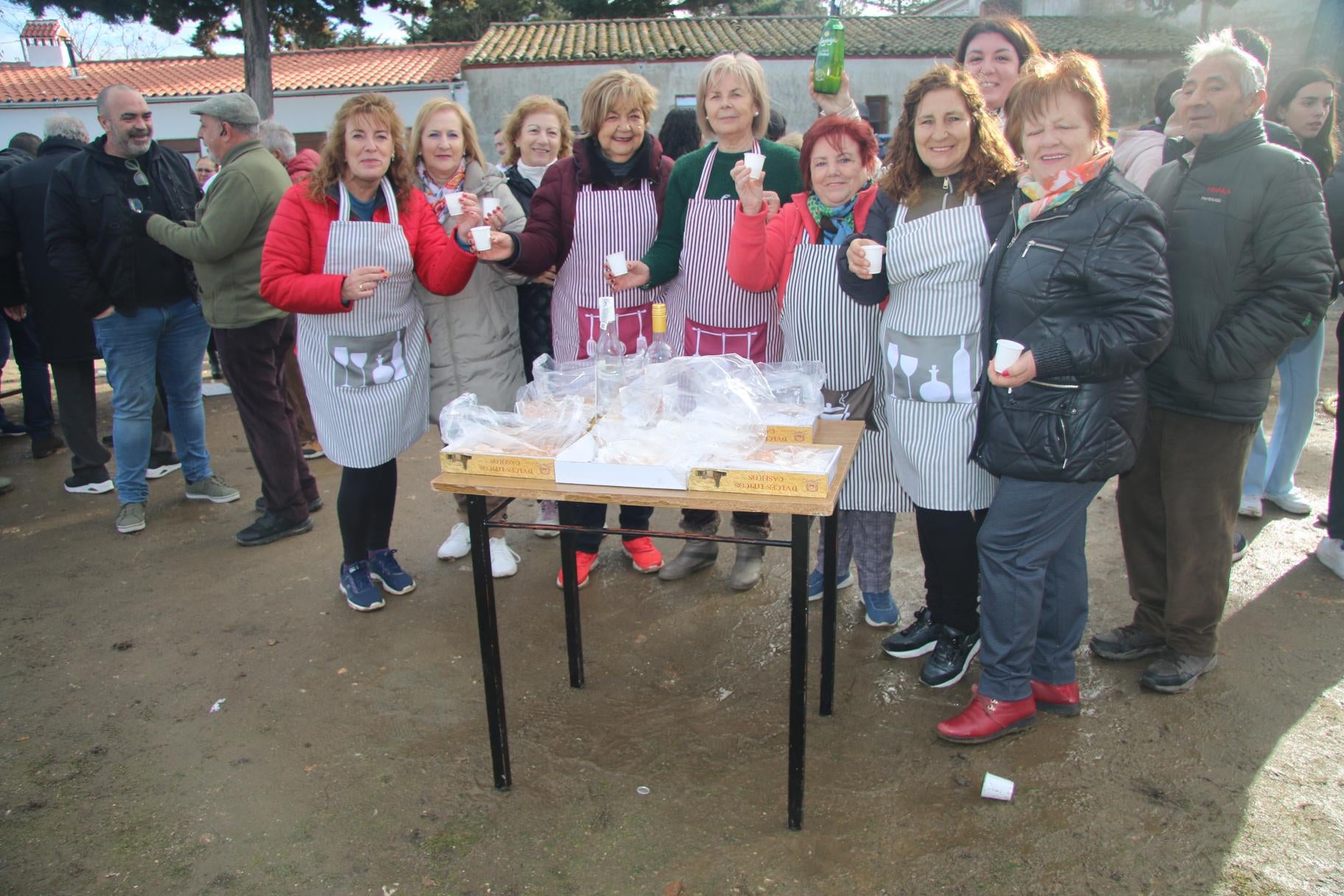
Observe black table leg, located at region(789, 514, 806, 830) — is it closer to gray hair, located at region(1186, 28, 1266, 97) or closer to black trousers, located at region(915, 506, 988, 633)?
black trousers, located at region(915, 506, 988, 633)

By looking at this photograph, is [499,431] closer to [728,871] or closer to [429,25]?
[728,871]

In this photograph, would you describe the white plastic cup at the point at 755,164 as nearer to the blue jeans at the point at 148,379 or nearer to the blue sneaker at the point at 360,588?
the blue sneaker at the point at 360,588

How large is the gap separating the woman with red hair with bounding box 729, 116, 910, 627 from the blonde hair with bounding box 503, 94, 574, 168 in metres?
1.31

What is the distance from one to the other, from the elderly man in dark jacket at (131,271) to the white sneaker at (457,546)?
171cm

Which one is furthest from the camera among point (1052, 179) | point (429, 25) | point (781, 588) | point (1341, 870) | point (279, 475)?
point (429, 25)

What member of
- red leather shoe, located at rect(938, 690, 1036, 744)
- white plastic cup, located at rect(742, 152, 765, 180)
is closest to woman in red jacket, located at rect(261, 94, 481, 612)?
white plastic cup, located at rect(742, 152, 765, 180)

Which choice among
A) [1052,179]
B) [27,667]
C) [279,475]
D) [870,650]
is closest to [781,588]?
[870,650]

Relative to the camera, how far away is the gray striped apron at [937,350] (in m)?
2.52

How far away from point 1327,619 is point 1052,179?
2.16 meters

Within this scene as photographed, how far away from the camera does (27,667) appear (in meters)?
3.25

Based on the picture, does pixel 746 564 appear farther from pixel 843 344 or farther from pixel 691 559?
pixel 843 344

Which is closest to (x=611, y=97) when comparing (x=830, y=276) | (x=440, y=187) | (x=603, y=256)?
(x=603, y=256)

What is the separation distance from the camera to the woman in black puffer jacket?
7.20 feet

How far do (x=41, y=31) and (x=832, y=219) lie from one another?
30.7 meters
